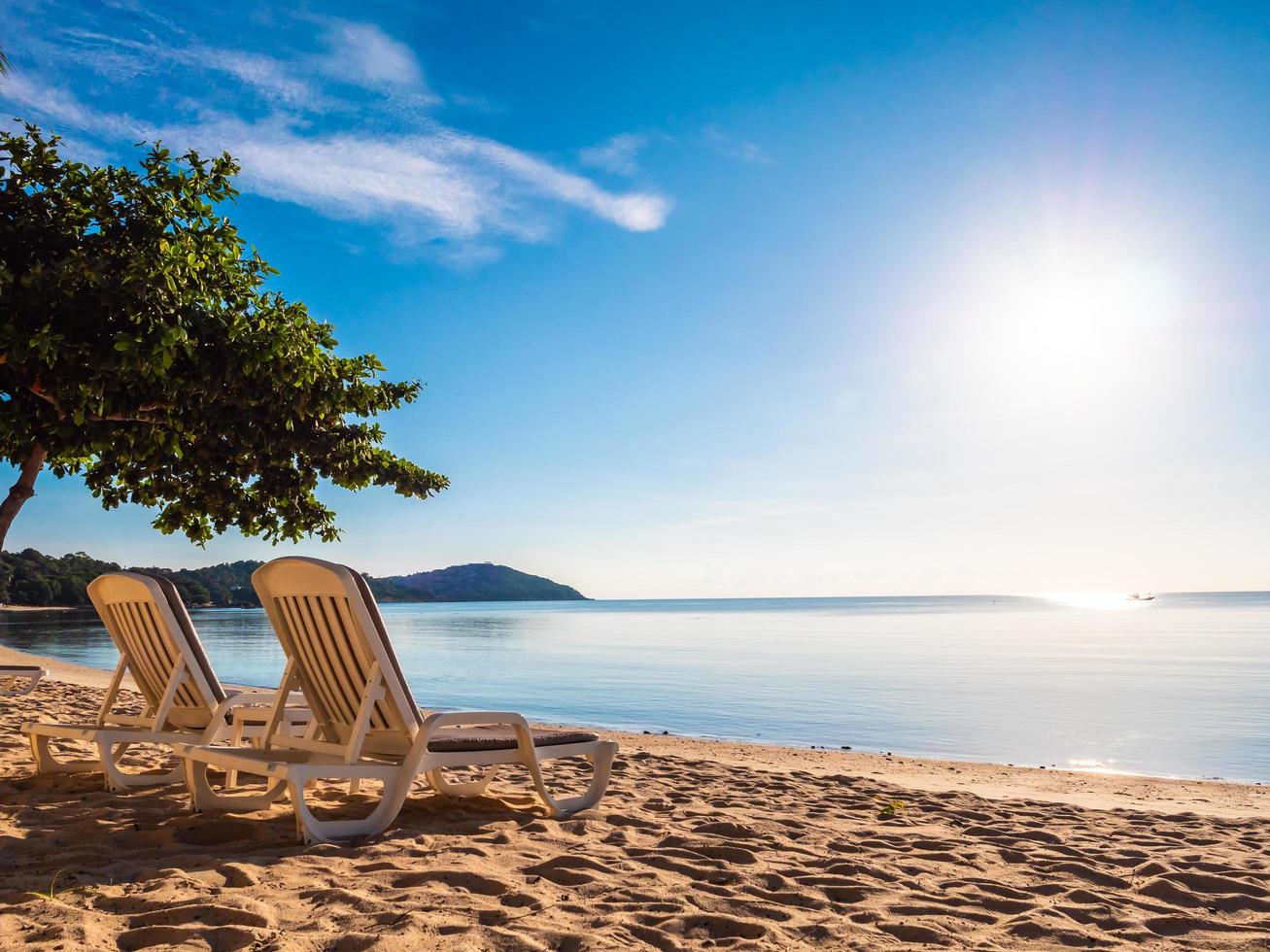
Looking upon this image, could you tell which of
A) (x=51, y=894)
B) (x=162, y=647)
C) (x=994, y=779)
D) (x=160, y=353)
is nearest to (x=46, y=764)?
(x=162, y=647)

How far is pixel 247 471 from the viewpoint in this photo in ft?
26.2

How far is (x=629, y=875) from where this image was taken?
366 cm

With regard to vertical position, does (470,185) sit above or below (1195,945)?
above

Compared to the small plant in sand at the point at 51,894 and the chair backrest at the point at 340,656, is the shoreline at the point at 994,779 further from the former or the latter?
the small plant in sand at the point at 51,894

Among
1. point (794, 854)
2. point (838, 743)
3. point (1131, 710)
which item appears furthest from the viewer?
point (1131, 710)

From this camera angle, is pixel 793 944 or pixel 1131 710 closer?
pixel 793 944

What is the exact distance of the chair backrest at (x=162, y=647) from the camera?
5.02m

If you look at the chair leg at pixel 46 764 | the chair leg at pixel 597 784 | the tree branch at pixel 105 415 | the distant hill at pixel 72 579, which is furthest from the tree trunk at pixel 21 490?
the distant hill at pixel 72 579

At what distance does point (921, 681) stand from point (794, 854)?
19.1m

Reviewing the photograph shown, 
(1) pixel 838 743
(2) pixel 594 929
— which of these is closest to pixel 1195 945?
(2) pixel 594 929

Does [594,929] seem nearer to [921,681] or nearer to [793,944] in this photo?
[793,944]

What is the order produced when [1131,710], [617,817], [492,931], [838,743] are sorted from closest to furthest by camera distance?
[492,931]
[617,817]
[838,743]
[1131,710]

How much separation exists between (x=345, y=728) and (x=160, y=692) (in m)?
1.75

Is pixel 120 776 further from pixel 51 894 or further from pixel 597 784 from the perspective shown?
pixel 597 784
